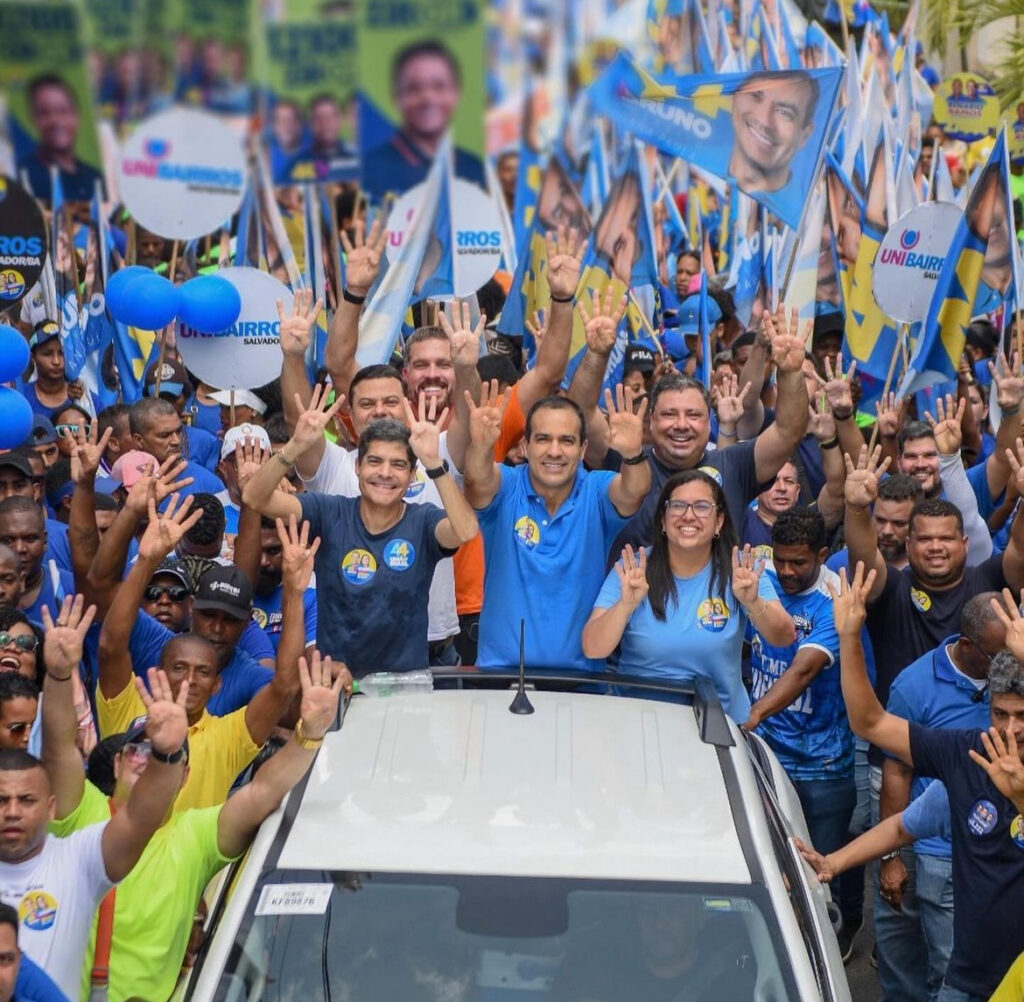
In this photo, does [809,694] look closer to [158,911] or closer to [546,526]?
[546,526]

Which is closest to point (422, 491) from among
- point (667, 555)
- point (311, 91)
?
point (667, 555)

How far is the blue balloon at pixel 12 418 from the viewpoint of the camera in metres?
7.15

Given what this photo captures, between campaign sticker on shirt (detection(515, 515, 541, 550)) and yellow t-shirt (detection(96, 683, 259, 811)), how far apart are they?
1085 mm

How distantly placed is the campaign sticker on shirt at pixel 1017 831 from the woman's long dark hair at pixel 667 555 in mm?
1219

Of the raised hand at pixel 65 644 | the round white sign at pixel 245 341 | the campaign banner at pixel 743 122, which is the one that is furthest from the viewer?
the campaign banner at pixel 743 122

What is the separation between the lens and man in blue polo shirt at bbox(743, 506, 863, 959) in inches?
249

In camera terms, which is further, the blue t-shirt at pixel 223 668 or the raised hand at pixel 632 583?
the blue t-shirt at pixel 223 668

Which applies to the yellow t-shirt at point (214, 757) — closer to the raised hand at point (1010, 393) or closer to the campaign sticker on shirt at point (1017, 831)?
the campaign sticker on shirt at point (1017, 831)

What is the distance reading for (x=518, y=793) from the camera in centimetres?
413

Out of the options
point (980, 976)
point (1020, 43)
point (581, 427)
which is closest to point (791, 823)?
point (980, 976)

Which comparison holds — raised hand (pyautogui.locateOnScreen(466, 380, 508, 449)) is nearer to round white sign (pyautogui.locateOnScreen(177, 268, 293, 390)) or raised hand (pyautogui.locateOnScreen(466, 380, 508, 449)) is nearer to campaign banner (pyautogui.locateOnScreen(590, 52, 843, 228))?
round white sign (pyautogui.locateOnScreen(177, 268, 293, 390))

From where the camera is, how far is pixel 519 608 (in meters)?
5.75

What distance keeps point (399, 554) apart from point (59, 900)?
1.76 m

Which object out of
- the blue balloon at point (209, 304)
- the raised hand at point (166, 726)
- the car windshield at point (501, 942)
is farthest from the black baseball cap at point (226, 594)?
the blue balloon at point (209, 304)
